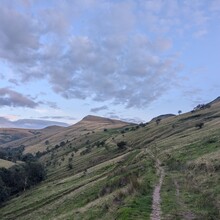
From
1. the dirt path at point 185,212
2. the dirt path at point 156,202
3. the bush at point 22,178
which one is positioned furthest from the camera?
the bush at point 22,178

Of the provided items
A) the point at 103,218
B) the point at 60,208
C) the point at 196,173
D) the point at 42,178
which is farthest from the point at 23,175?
the point at 103,218

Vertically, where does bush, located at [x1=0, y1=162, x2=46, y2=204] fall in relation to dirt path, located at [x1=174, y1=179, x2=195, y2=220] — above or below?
above

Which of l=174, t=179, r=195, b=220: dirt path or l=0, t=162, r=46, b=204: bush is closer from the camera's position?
l=174, t=179, r=195, b=220: dirt path

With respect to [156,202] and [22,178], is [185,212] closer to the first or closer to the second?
[156,202]

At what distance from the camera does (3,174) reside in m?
136

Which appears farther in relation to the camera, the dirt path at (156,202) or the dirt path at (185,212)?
the dirt path at (156,202)

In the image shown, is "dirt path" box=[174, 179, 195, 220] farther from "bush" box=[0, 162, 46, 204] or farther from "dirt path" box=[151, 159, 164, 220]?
"bush" box=[0, 162, 46, 204]

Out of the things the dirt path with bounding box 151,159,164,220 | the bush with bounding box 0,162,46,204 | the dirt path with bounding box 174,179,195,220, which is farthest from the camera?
the bush with bounding box 0,162,46,204

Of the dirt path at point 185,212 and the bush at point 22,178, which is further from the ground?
the bush at point 22,178

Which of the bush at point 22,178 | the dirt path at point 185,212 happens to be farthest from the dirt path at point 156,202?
the bush at point 22,178

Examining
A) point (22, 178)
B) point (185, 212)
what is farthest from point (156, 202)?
point (22, 178)

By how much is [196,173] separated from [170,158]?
73.0 feet

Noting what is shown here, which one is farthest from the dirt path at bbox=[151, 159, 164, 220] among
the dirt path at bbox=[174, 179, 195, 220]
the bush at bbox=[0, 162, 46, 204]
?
the bush at bbox=[0, 162, 46, 204]

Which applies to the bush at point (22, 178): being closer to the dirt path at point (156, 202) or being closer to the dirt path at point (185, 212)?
the dirt path at point (156, 202)
